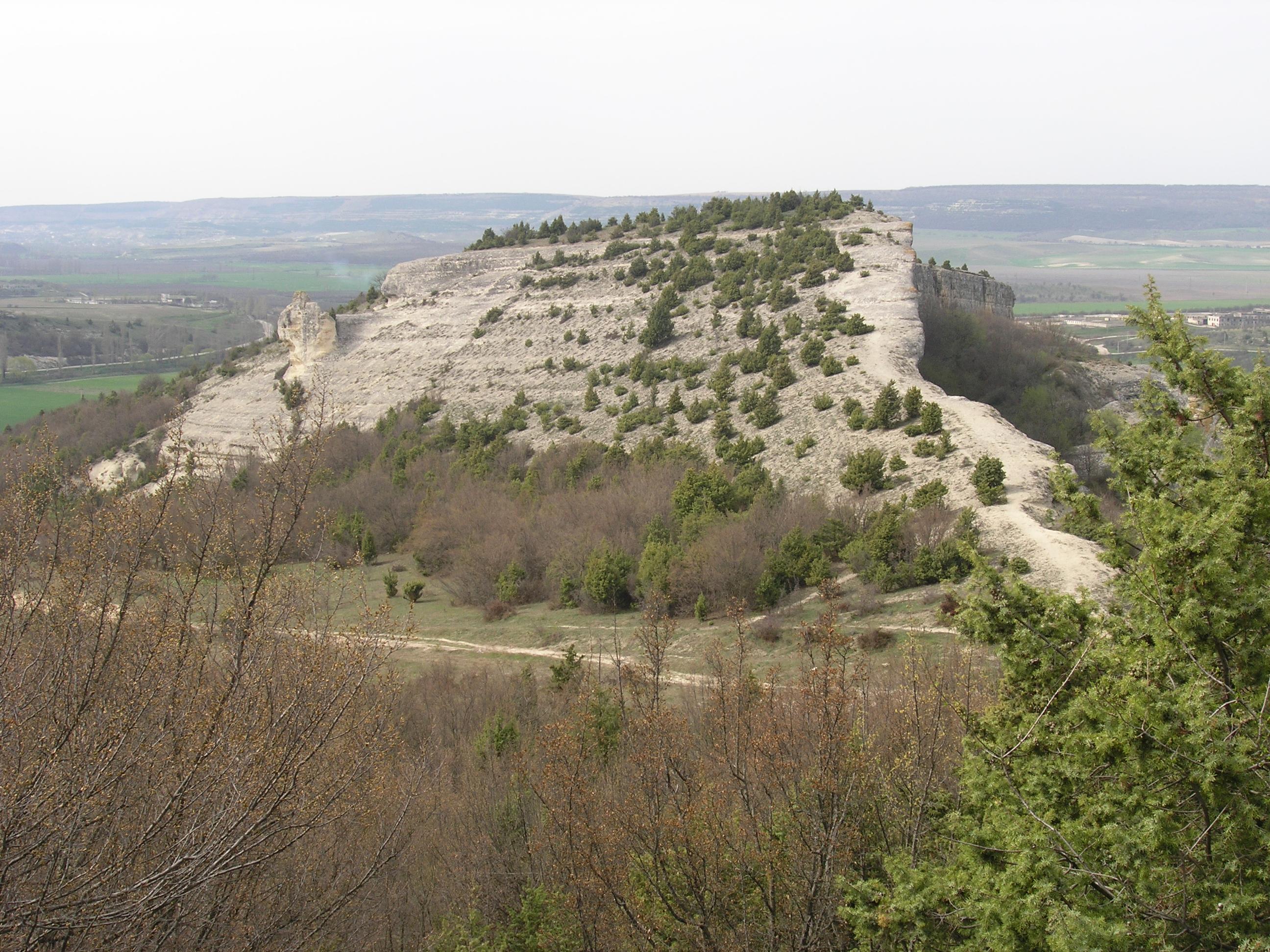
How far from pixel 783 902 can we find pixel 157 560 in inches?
262

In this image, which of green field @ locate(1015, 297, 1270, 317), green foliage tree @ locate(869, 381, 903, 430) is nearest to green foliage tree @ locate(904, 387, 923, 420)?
green foliage tree @ locate(869, 381, 903, 430)

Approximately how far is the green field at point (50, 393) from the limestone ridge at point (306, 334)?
18.0 m

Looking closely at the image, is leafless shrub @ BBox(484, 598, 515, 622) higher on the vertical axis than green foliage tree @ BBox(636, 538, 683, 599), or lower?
lower

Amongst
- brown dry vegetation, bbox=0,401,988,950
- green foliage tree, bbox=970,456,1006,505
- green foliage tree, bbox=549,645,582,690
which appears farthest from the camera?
green foliage tree, bbox=970,456,1006,505

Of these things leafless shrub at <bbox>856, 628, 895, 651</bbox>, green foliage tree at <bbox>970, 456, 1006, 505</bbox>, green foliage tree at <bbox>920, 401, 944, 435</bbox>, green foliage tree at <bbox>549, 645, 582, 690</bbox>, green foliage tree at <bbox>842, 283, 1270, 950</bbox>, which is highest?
green foliage tree at <bbox>842, 283, 1270, 950</bbox>

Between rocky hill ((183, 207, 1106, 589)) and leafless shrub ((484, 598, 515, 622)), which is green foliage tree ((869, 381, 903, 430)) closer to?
rocky hill ((183, 207, 1106, 589))

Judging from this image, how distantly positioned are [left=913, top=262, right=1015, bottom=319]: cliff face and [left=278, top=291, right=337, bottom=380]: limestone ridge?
28649 millimetres

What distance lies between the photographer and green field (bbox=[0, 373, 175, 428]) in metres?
61.1

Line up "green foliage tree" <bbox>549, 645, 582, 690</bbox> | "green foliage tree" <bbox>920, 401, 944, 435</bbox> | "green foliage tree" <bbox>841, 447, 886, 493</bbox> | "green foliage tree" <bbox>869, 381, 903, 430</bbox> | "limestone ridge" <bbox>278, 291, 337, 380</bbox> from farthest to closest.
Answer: "limestone ridge" <bbox>278, 291, 337, 380</bbox> < "green foliage tree" <bbox>869, 381, 903, 430</bbox> < "green foliage tree" <bbox>920, 401, 944, 435</bbox> < "green foliage tree" <bbox>841, 447, 886, 493</bbox> < "green foliage tree" <bbox>549, 645, 582, 690</bbox>

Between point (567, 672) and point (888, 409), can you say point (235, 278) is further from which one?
point (567, 672)

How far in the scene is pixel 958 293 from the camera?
144 feet

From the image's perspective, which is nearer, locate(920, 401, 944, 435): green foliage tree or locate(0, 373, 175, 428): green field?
locate(920, 401, 944, 435): green foliage tree

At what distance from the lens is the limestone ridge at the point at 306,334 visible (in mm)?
49906

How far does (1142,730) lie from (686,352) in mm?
34348
